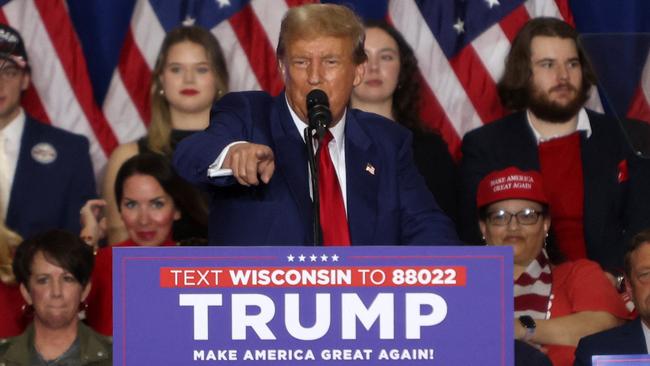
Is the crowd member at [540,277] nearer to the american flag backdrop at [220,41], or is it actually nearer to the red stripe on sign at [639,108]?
the american flag backdrop at [220,41]

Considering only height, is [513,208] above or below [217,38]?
below

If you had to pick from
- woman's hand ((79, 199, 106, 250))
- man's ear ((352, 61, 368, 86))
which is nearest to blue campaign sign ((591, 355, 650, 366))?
man's ear ((352, 61, 368, 86))

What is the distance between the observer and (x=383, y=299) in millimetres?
2197

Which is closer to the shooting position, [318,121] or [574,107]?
[318,121]

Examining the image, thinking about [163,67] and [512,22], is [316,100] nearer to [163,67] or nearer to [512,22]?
[163,67]

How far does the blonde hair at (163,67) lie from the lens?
16.6 ft

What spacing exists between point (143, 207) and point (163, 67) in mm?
686

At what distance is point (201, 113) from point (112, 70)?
0.65m

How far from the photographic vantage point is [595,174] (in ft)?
16.1

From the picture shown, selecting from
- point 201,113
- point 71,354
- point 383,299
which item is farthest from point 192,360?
point 201,113

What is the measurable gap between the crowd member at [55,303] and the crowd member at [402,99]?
1311mm

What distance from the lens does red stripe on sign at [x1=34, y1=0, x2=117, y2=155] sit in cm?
544

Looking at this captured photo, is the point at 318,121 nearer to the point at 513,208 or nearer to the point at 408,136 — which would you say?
the point at 408,136

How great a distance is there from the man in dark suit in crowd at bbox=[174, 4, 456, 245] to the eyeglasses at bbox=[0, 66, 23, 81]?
233cm
